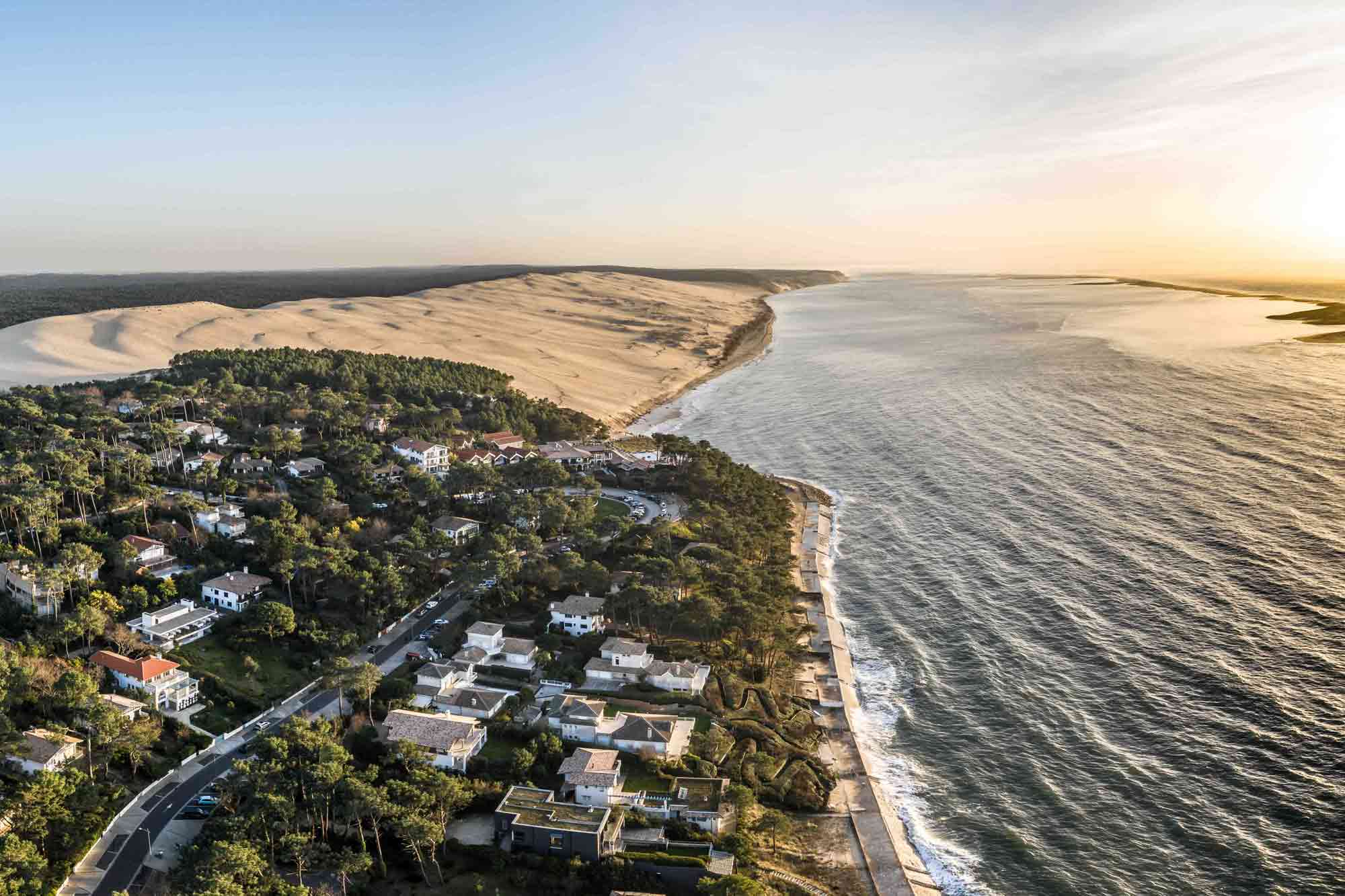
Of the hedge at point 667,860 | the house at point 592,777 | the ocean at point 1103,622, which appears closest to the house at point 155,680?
the house at point 592,777

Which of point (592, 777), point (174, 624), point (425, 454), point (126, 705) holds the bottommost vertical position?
point (592, 777)

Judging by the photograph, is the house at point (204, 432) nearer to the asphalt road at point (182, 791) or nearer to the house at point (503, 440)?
the house at point (503, 440)

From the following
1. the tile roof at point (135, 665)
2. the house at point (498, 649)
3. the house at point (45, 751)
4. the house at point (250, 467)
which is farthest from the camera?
the house at point (250, 467)

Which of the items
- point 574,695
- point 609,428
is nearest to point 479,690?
point 574,695

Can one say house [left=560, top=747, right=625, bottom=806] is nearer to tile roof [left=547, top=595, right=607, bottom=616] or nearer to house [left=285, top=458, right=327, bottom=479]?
tile roof [left=547, top=595, right=607, bottom=616]

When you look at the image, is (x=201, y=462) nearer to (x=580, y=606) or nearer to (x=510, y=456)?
(x=510, y=456)

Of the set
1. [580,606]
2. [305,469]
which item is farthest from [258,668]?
[305,469]
